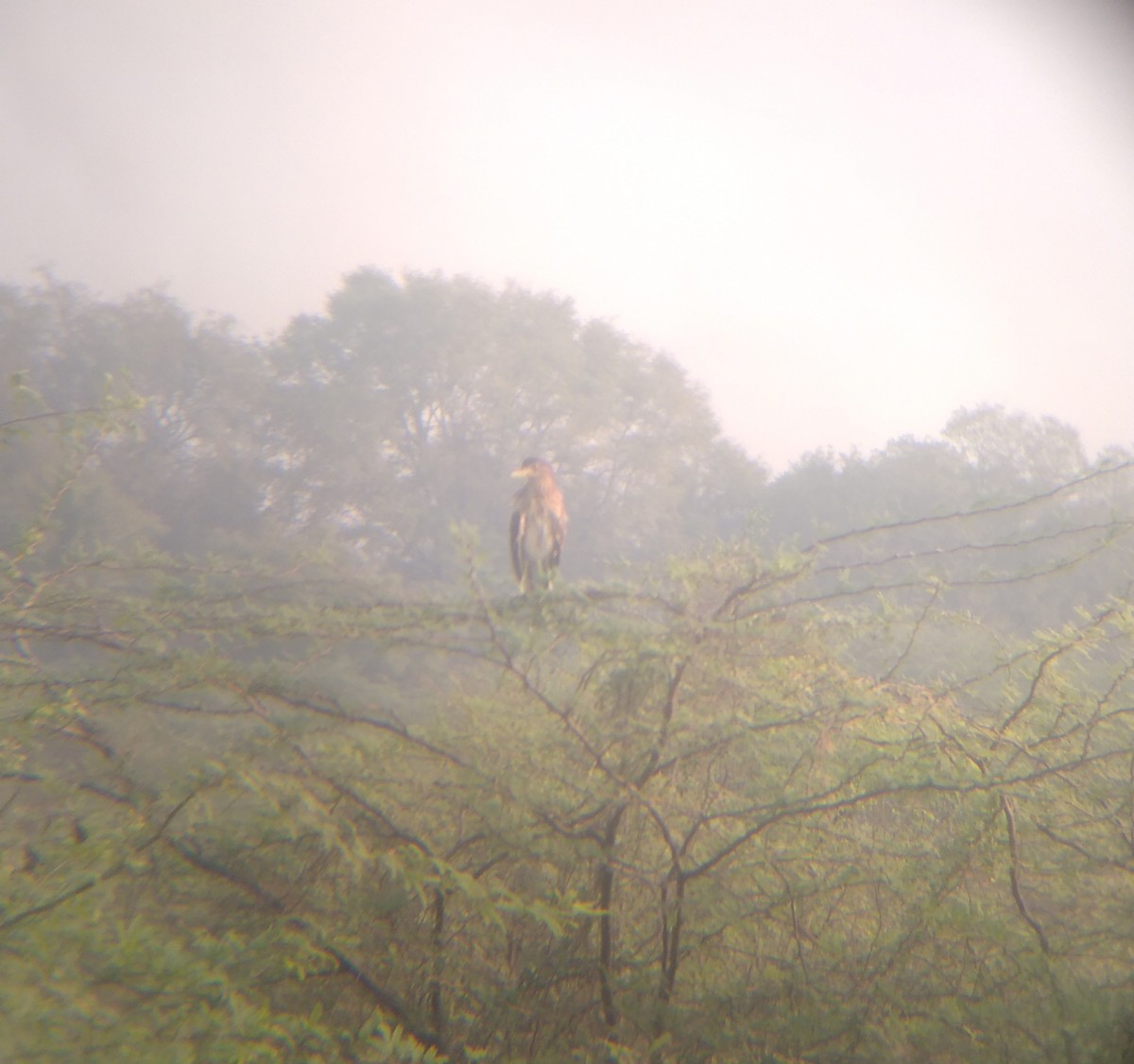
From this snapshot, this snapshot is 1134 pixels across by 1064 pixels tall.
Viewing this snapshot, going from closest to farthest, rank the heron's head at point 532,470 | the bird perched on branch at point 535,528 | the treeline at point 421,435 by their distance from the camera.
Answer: the bird perched on branch at point 535,528 < the heron's head at point 532,470 < the treeline at point 421,435

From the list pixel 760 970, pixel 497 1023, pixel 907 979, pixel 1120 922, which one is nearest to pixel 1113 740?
pixel 1120 922

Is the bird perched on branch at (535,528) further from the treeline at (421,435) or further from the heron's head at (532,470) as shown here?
the treeline at (421,435)

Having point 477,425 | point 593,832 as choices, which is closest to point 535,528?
point 593,832

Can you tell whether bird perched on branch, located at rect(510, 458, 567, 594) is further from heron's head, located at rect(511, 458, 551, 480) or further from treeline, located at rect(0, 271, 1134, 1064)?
treeline, located at rect(0, 271, 1134, 1064)

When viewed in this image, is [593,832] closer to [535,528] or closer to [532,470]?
[535,528]

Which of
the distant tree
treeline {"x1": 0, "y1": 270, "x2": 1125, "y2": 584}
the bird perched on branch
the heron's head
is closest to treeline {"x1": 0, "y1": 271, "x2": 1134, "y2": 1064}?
the bird perched on branch

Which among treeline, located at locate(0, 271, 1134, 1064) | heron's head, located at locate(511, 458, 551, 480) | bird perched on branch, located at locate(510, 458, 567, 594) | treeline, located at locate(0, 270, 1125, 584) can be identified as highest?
treeline, located at locate(0, 270, 1125, 584)

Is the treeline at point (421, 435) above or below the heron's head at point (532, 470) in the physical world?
above

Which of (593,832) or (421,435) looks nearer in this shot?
(593,832)

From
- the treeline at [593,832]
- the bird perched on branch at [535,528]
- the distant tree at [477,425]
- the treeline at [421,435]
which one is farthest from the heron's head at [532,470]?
the distant tree at [477,425]

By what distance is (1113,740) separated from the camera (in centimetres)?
279

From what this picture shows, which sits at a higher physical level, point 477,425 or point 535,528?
point 477,425

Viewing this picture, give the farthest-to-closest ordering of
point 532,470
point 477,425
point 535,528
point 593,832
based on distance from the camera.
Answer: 1. point 477,425
2. point 532,470
3. point 535,528
4. point 593,832

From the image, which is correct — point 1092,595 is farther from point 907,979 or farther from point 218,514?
point 218,514
